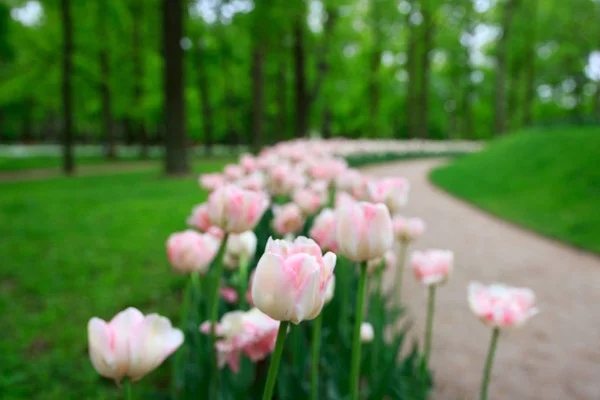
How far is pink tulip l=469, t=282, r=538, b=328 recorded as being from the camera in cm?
138

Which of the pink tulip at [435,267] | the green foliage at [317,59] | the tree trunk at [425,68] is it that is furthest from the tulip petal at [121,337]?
the tree trunk at [425,68]

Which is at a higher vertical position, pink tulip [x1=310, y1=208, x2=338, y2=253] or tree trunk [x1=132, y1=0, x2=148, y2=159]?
tree trunk [x1=132, y1=0, x2=148, y2=159]

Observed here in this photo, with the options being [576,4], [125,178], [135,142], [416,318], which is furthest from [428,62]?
[416,318]

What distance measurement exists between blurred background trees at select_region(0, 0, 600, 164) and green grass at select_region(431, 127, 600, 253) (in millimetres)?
2119

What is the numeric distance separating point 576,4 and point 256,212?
27521 mm

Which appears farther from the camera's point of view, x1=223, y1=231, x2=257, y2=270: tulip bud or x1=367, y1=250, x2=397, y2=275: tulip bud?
x1=367, y1=250, x2=397, y2=275: tulip bud

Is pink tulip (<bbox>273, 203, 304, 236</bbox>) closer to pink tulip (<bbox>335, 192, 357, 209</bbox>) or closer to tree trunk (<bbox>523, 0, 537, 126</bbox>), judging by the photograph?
pink tulip (<bbox>335, 192, 357, 209</bbox>)

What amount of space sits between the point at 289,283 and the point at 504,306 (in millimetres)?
865

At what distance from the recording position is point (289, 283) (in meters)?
0.77

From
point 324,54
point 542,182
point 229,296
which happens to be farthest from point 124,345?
point 324,54

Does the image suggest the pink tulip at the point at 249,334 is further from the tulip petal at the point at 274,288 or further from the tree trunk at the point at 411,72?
the tree trunk at the point at 411,72

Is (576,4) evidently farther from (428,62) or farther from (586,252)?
(586,252)

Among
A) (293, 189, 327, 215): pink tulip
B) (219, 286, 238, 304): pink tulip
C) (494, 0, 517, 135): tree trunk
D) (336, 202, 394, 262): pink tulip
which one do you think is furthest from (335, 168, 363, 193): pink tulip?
(494, 0, 517, 135): tree trunk

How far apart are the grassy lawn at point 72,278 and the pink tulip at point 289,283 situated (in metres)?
2.14
